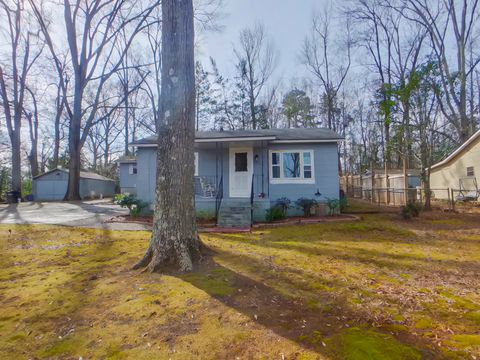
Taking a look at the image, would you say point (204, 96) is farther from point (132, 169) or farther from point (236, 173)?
point (236, 173)

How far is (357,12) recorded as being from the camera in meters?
20.3

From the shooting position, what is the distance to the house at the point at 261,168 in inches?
430

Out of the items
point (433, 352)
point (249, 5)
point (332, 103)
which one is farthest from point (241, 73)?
point (433, 352)

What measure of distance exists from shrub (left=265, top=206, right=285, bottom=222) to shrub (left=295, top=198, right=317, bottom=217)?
0.89 m

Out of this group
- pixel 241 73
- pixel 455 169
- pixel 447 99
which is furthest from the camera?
pixel 241 73

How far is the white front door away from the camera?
37.1 ft

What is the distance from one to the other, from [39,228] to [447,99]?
24.0 meters

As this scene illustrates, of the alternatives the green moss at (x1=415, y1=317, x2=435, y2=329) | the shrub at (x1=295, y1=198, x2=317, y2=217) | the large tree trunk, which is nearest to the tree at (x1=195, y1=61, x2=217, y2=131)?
the shrub at (x1=295, y1=198, x2=317, y2=217)

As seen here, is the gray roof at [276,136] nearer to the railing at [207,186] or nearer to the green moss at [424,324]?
the railing at [207,186]

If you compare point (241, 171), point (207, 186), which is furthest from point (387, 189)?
point (207, 186)

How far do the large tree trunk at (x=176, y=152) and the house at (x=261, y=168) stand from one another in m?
6.08

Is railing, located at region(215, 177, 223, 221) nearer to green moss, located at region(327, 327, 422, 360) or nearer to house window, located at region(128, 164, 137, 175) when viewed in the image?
green moss, located at region(327, 327, 422, 360)

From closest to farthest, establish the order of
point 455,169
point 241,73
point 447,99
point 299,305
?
point 299,305 < point 455,169 < point 447,99 < point 241,73

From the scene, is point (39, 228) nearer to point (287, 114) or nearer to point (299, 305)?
point (299, 305)
